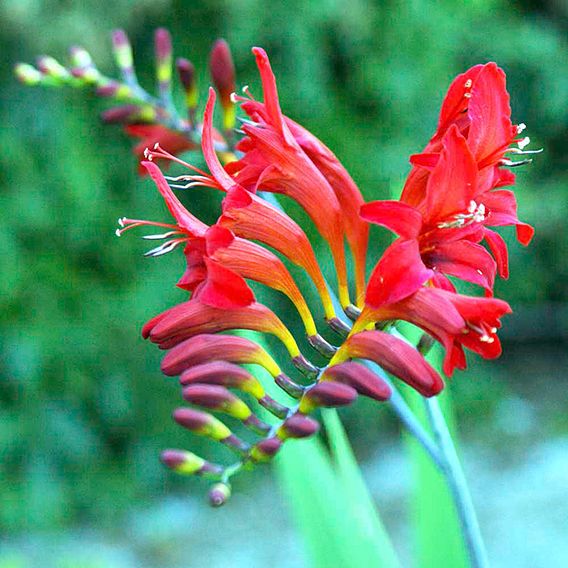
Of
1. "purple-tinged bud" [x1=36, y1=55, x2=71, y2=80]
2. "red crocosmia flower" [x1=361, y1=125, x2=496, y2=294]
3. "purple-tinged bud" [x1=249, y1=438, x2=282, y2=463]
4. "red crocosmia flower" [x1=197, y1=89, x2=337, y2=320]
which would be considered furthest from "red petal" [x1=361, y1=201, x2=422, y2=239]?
"purple-tinged bud" [x1=36, y1=55, x2=71, y2=80]

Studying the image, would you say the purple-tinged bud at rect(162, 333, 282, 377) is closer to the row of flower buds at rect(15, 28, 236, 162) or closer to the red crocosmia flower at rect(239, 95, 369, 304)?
the red crocosmia flower at rect(239, 95, 369, 304)

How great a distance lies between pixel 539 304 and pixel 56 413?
2.14 meters

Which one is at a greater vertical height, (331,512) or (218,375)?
(218,375)

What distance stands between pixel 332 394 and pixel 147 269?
2.13 metres

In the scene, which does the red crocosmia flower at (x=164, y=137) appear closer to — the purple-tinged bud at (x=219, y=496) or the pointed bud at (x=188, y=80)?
the pointed bud at (x=188, y=80)

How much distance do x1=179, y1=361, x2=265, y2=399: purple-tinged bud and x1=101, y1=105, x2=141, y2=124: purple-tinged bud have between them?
633mm

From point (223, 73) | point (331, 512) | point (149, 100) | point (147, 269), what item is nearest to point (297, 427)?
point (331, 512)

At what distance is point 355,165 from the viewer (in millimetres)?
2781

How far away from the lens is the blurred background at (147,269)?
2.61 m

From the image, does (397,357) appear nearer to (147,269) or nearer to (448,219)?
→ (448,219)

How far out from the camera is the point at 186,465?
0.72 m

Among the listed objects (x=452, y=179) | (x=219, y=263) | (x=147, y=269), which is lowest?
(x=147, y=269)

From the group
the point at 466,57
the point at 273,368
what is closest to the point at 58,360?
the point at 466,57

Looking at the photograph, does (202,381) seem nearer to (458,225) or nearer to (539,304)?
(458,225)
